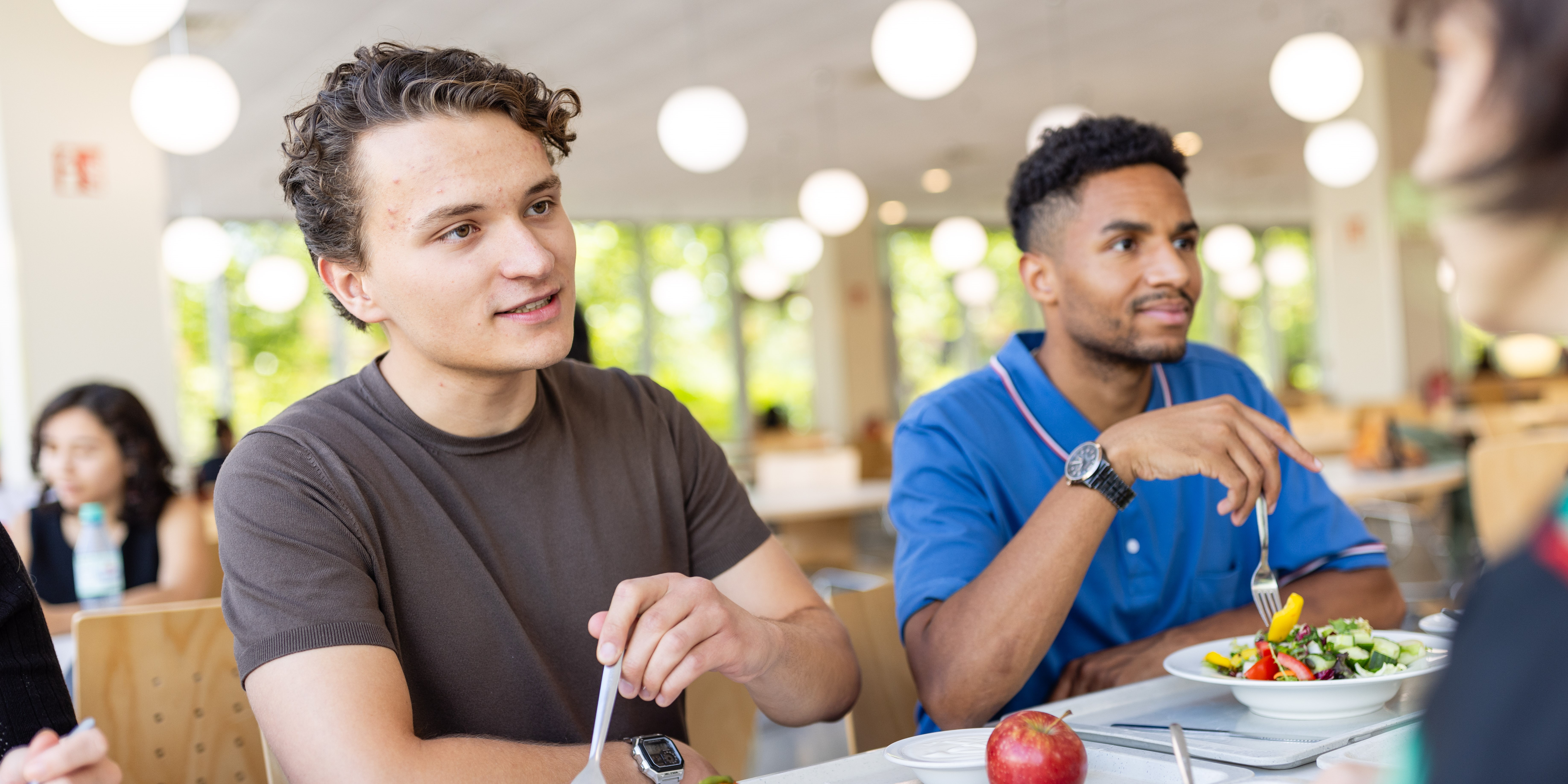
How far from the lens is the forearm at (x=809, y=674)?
52.5 inches

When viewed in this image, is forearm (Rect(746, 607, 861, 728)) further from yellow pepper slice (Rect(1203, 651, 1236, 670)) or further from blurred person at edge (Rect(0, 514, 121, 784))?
blurred person at edge (Rect(0, 514, 121, 784))

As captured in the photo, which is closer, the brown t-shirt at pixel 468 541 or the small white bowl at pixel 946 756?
the small white bowl at pixel 946 756

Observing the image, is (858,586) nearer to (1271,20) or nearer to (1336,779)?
(1336,779)

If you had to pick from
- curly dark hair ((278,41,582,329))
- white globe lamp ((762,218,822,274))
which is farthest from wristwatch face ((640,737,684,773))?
white globe lamp ((762,218,822,274))

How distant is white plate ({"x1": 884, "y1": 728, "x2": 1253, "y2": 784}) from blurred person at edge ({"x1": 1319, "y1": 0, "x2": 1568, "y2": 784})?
0.47 m

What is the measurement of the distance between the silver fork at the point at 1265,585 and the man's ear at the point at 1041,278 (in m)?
0.50

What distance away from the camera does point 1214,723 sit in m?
1.20

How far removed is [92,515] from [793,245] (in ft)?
17.8

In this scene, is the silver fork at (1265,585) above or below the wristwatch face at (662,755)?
above

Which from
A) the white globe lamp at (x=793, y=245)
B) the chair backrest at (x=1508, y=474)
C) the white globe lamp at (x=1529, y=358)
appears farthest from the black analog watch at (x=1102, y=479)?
the white globe lamp at (x=1529, y=358)

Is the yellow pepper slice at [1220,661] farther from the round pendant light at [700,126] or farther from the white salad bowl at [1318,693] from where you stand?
the round pendant light at [700,126]

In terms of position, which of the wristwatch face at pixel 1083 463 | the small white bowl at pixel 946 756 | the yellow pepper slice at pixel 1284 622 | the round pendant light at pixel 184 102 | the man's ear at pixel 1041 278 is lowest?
the small white bowl at pixel 946 756

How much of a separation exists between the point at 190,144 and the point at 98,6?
34.6 inches

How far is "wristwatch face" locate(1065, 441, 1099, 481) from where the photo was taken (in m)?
1.43
